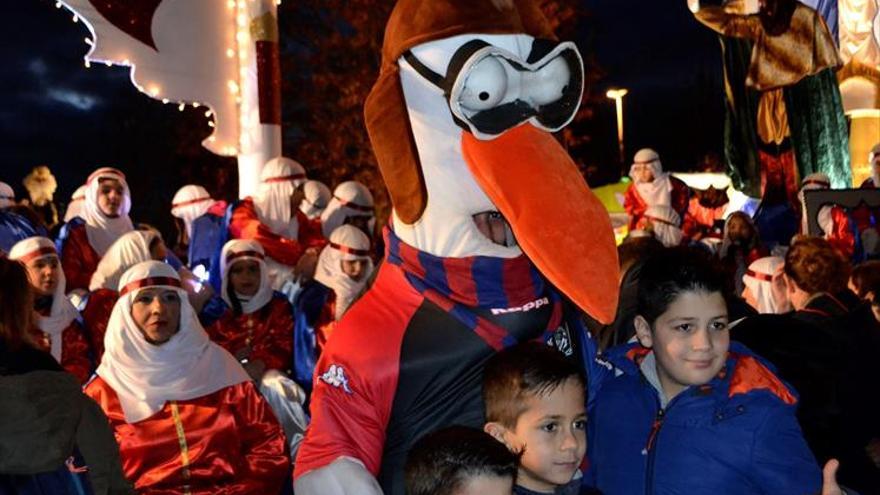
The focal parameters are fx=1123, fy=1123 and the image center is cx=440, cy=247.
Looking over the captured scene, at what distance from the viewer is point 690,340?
271 cm

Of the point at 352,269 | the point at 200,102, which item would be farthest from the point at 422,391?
the point at 200,102

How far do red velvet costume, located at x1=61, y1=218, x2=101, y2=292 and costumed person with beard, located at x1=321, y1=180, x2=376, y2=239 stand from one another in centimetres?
203

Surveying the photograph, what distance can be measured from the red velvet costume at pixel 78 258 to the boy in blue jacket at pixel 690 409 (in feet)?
17.1

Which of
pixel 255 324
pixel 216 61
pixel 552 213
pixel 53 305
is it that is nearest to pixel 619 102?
pixel 216 61

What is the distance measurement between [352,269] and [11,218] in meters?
2.27

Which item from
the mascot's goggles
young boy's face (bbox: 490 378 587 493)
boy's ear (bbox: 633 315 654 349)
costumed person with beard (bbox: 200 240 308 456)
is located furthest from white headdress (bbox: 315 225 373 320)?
young boy's face (bbox: 490 378 587 493)

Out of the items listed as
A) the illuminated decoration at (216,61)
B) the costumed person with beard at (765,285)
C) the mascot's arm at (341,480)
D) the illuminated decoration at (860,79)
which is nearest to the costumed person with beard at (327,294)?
the costumed person with beard at (765,285)

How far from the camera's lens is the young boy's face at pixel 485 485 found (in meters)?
2.14

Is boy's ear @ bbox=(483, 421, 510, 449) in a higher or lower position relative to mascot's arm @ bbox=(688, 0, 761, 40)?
lower

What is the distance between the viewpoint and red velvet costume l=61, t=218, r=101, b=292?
7.29 m

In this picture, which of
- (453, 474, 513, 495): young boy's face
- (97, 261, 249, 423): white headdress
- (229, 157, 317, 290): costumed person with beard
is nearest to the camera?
(453, 474, 513, 495): young boy's face

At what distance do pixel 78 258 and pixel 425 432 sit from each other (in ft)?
17.8

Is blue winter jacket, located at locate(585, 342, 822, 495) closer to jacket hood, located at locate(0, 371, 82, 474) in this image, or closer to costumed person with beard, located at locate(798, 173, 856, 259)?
jacket hood, located at locate(0, 371, 82, 474)

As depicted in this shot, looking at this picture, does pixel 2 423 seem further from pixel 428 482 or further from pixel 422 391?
pixel 428 482
